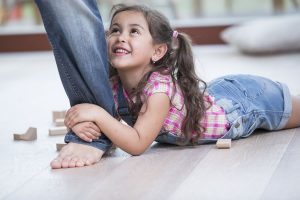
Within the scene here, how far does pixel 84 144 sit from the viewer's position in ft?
6.10

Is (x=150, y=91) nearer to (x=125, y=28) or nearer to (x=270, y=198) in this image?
(x=125, y=28)

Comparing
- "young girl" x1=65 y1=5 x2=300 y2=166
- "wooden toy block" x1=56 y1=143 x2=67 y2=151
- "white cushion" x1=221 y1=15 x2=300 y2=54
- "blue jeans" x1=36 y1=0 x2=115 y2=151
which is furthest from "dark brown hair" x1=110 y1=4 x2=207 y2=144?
"white cushion" x1=221 y1=15 x2=300 y2=54

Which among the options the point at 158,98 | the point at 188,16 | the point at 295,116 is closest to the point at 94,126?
the point at 158,98

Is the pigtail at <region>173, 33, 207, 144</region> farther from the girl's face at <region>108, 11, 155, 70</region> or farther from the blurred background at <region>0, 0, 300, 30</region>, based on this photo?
the blurred background at <region>0, 0, 300, 30</region>

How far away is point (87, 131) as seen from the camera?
1.83m

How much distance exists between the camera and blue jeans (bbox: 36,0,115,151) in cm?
170

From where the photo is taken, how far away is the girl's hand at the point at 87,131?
183 centimetres

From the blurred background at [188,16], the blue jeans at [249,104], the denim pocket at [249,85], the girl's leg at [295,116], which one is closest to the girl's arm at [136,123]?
the blue jeans at [249,104]

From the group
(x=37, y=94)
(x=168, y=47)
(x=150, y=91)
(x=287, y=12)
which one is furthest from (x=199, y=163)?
(x=287, y=12)

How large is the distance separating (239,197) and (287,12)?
11.7ft

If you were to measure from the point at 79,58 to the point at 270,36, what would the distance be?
2.60 metres

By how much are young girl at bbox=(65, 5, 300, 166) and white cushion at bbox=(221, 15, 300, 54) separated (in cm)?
217

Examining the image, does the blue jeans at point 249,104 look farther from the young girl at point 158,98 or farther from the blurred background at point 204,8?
the blurred background at point 204,8

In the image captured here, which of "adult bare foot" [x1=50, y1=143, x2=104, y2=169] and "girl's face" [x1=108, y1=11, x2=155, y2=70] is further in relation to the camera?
"girl's face" [x1=108, y1=11, x2=155, y2=70]
